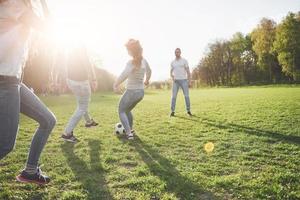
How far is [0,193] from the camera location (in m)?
5.02

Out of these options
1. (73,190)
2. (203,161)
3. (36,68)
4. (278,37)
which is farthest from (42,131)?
(278,37)

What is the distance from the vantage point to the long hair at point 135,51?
862 centimetres

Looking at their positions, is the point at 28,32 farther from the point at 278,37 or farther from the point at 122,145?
the point at 278,37

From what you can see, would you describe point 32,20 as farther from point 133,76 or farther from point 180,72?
point 180,72

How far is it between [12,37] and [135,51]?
5.06 metres

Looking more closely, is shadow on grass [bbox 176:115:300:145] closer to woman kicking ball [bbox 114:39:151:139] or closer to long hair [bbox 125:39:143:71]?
woman kicking ball [bbox 114:39:151:139]

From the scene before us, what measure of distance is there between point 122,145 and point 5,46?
5.04m

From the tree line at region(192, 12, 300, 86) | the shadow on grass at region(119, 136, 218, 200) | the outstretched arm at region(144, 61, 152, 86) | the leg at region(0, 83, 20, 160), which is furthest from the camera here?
the tree line at region(192, 12, 300, 86)

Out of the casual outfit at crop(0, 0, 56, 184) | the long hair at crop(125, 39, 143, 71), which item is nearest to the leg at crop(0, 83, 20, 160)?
the casual outfit at crop(0, 0, 56, 184)

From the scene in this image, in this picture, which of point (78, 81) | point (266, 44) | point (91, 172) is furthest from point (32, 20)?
point (266, 44)

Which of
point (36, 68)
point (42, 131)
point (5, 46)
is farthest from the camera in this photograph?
point (36, 68)

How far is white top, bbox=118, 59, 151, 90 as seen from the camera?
8.77 meters

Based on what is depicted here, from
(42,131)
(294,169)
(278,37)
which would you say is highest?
(278,37)

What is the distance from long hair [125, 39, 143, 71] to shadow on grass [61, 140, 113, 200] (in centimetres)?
219
